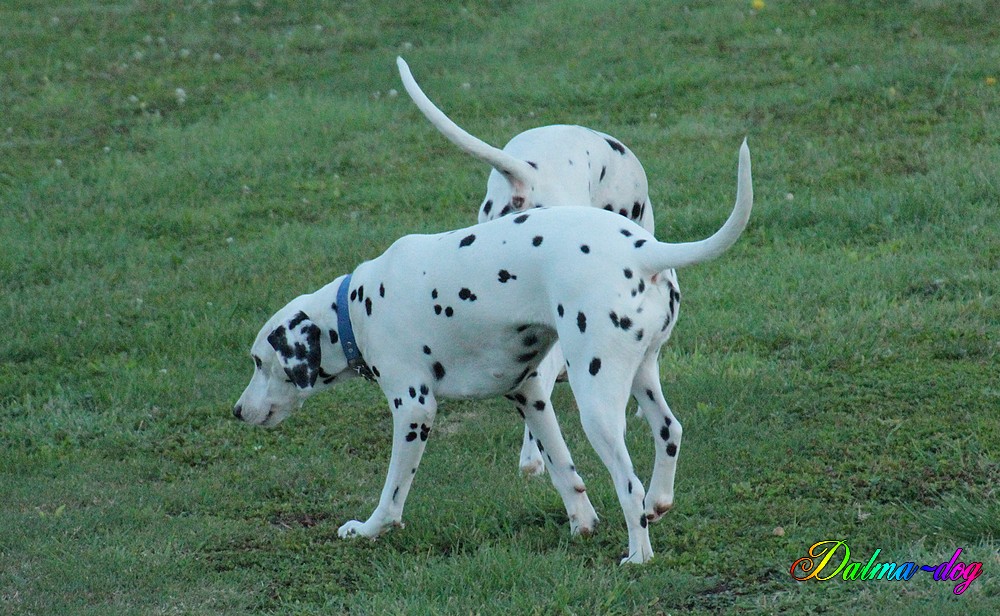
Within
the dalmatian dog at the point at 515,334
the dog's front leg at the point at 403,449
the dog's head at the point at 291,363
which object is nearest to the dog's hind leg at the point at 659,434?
the dalmatian dog at the point at 515,334

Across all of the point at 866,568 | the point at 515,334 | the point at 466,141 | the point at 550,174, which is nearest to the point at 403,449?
the point at 515,334

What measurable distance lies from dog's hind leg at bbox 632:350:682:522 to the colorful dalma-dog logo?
0.67 meters

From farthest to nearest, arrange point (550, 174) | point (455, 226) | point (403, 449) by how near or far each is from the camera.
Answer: point (455, 226) → point (550, 174) → point (403, 449)

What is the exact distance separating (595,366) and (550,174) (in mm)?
1947

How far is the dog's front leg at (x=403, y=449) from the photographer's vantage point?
5875mm

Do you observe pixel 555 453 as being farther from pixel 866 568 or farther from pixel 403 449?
pixel 866 568

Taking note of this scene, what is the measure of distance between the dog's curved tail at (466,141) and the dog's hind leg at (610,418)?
1.63m

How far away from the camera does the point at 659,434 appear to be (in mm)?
5691

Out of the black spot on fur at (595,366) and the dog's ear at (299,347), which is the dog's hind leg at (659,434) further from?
the dog's ear at (299,347)

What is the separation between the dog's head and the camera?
6164mm

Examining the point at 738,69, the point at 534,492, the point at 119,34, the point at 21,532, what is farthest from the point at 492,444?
the point at 119,34

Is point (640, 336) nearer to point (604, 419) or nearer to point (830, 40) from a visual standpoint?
point (604, 419)

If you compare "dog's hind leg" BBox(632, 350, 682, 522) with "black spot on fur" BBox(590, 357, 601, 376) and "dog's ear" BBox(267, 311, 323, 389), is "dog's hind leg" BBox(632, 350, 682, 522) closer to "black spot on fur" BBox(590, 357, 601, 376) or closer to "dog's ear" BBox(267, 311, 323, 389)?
"black spot on fur" BBox(590, 357, 601, 376)

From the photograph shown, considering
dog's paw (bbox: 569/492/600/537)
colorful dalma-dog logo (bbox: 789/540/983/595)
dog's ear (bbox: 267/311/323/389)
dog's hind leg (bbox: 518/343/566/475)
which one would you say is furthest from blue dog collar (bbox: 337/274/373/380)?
colorful dalma-dog logo (bbox: 789/540/983/595)
